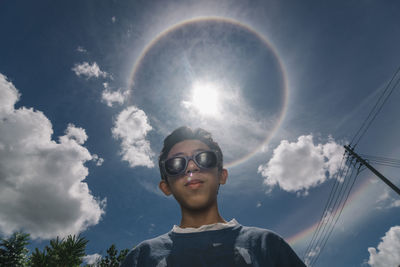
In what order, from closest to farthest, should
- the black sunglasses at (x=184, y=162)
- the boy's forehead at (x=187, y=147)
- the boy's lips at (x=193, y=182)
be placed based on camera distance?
the boy's lips at (x=193, y=182) → the black sunglasses at (x=184, y=162) → the boy's forehead at (x=187, y=147)

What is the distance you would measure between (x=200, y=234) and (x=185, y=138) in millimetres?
1294

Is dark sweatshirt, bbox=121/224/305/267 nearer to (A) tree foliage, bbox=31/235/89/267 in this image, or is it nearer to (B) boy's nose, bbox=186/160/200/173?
(B) boy's nose, bbox=186/160/200/173

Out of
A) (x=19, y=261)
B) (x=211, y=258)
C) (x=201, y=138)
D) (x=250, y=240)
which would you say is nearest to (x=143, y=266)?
(x=211, y=258)

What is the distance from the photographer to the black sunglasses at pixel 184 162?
2432mm

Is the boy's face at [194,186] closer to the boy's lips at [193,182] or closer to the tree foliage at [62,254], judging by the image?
the boy's lips at [193,182]

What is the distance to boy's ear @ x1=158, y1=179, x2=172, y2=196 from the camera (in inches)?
104

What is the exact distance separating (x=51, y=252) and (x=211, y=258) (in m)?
21.2

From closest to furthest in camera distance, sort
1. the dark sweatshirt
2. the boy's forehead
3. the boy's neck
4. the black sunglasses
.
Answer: the dark sweatshirt → the boy's neck → the black sunglasses → the boy's forehead

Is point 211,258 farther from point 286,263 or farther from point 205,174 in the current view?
point 205,174

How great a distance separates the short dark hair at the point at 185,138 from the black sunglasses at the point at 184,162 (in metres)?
0.28

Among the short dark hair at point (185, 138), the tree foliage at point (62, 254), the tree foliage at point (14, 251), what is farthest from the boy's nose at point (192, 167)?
the tree foliage at point (14, 251)

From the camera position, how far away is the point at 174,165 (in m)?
2.46

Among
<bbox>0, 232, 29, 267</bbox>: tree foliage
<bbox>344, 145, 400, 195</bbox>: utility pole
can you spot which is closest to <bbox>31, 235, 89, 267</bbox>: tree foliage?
<bbox>0, 232, 29, 267</bbox>: tree foliage

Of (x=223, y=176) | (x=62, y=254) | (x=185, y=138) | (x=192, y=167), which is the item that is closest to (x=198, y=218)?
(x=192, y=167)
